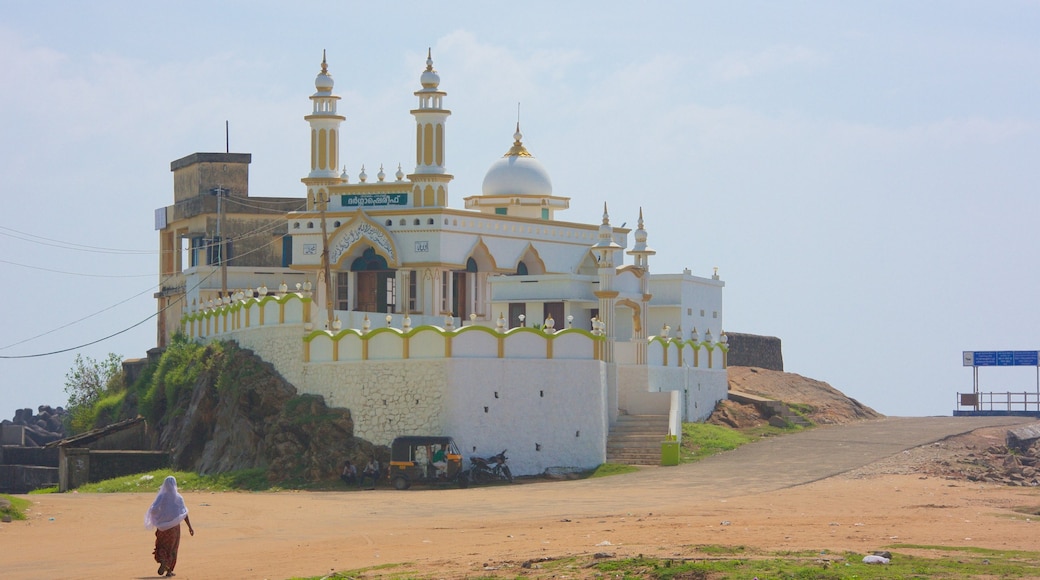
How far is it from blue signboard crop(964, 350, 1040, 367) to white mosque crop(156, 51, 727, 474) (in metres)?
9.89

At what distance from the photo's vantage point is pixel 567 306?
53281 millimetres

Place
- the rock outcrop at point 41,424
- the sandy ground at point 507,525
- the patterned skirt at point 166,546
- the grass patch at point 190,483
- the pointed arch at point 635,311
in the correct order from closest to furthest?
the patterned skirt at point 166,546
the sandy ground at point 507,525
the grass patch at point 190,483
the pointed arch at point 635,311
the rock outcrop at point 41,424

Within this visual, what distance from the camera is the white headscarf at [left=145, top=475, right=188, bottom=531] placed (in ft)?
81.3

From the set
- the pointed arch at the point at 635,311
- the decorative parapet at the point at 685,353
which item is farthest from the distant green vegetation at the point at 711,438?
the pointed arch at the point at 635,311

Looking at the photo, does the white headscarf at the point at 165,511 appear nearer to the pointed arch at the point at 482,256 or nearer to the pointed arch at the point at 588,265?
the pointed arch at the point at 482,256

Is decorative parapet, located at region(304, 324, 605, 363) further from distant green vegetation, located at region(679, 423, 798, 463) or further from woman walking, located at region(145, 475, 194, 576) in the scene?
woman walking, located at region(145, 475, 194, 576)

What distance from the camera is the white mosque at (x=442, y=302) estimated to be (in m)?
43.7

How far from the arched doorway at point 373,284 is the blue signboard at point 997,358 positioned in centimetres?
2283

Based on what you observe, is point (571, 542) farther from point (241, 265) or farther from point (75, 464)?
point (241, 265)

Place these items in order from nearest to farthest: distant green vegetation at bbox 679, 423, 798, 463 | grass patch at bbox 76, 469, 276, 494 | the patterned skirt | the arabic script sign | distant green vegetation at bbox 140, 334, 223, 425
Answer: the patterned skirt < grass patch at bbox 76, 469, 276, 494 < distant green vegetation at bbox 679, 423, 798, 463 < distant green vegetation at bbox 140, 334, 223, 425 < the arabic script sign

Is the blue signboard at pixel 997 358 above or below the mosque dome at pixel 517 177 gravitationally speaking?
below

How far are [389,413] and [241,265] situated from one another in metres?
22.9

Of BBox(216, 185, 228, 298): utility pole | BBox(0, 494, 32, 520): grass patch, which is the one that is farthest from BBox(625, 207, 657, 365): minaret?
BBox(0, 494, 32, 520): grass patch

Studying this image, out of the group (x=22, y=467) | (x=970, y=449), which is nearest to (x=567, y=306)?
(x=970, y=449)
